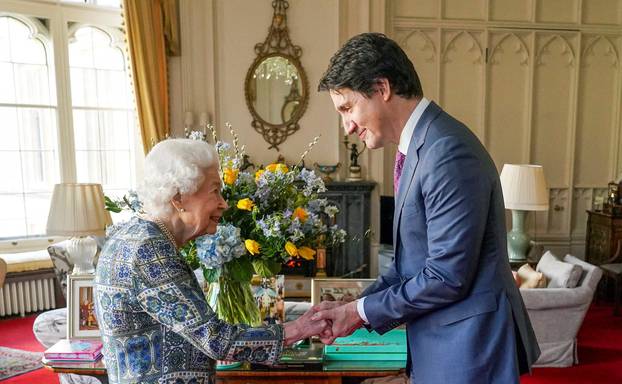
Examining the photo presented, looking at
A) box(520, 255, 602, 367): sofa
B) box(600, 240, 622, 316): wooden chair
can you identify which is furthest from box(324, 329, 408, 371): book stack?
box(600, 240, 622, 316): wooden chair

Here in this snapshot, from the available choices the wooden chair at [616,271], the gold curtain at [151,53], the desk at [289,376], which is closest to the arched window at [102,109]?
the gold curtain at [151,53]

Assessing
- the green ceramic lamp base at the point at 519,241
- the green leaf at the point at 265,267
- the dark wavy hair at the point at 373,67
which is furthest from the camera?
the green ceramic lamp base at the point at 519,241

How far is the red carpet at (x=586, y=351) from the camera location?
3.51 meters

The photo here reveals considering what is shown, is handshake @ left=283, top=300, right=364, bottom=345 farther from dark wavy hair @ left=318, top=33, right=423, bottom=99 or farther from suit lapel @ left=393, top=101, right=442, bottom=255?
dark wavy hair @ left=318, top=33, right=423, bottom=99

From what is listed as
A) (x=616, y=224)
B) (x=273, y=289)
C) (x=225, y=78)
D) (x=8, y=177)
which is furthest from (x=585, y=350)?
(x=8, y=177)

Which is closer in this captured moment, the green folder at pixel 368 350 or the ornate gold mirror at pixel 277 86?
the green folder at pixel 368 350

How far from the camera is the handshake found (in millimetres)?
1463

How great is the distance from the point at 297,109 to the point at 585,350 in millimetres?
3703

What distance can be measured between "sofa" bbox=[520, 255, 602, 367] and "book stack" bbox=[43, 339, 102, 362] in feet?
8.92

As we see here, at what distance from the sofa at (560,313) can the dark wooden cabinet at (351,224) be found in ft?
7.72

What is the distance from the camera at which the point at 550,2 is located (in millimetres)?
6070

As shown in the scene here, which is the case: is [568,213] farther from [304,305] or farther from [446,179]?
[446,179]

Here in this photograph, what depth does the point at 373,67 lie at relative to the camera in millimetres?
1303

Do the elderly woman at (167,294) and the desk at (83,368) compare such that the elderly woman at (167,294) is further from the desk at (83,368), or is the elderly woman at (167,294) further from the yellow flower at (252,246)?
the desk at (83,368)
